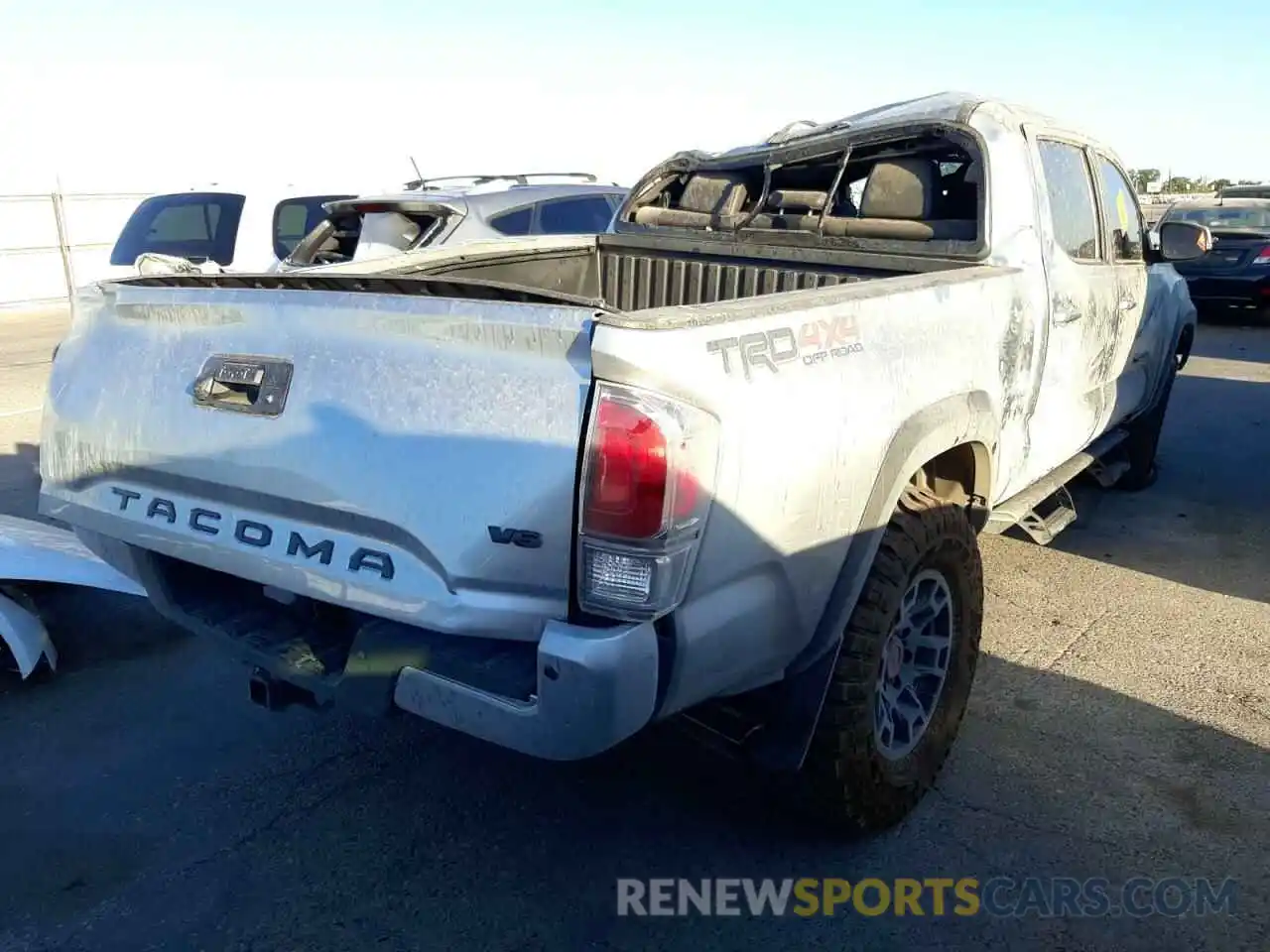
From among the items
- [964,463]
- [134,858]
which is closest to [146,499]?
[134,858]

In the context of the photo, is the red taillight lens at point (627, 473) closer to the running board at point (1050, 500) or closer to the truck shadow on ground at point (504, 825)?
the truck shadow on ground at point (504, 825)

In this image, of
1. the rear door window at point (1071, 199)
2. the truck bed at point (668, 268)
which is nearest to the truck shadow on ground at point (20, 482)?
the truck bed at point (668, 268)

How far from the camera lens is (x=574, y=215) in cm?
818

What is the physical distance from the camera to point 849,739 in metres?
2.68

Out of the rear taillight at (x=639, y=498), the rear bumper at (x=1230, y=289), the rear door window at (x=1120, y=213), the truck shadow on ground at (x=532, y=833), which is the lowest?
the truck shadow on ground at (x=532, y=833)

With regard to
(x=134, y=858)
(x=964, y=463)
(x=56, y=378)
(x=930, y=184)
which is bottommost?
(x=134, y=858)

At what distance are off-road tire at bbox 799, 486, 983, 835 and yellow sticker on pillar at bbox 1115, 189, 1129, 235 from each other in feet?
8.17

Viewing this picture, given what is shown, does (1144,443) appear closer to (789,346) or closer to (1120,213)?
(1120,213)

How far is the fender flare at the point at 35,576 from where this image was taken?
373 cm

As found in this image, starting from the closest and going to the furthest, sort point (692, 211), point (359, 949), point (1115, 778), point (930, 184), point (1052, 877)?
point (359, 949), point (1052, 877), point (1115, 778), point (930, 184), point (692, 211)

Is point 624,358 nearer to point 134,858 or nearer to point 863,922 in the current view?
point 863,922

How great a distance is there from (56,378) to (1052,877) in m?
3.01

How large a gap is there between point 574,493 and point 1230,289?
45.2 ft

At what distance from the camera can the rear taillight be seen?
2.05 m
